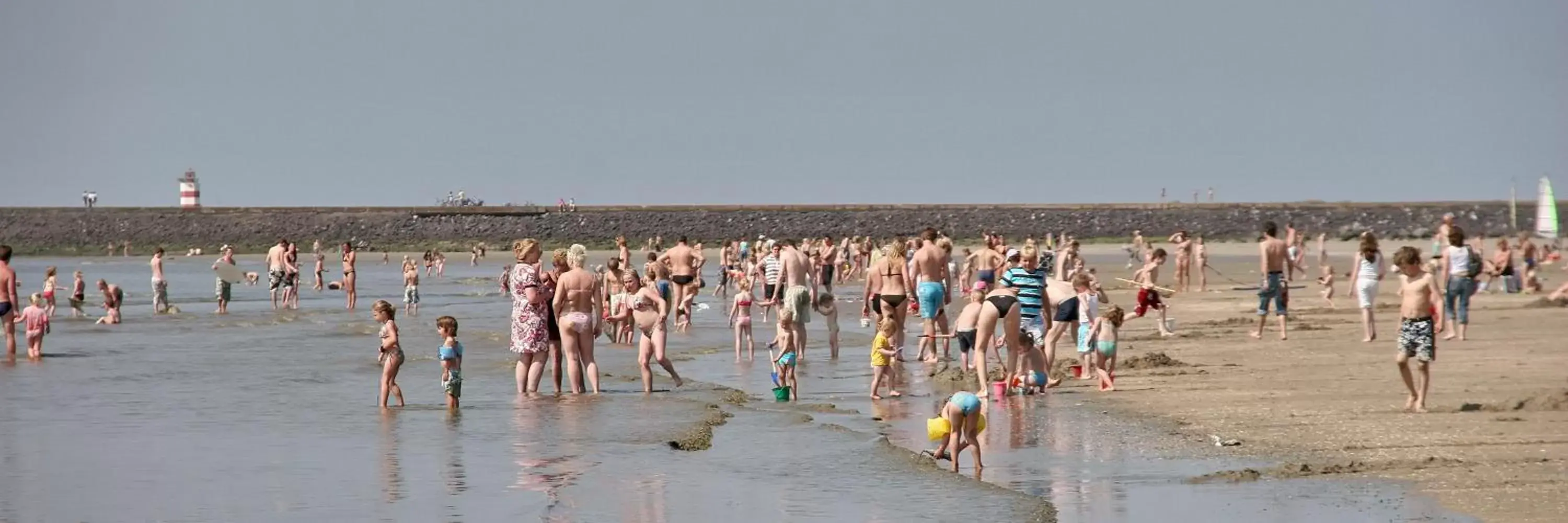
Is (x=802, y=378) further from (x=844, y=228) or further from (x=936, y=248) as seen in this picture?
(x=844, y=228)

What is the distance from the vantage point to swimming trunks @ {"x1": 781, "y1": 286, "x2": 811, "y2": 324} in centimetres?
1559

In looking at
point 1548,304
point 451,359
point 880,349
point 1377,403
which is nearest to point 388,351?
point 451,359

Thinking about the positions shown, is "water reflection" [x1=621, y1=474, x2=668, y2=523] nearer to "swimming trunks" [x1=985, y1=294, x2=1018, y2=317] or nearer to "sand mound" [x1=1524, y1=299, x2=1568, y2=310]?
"swimming trunks" [x1=985, y1=294, x2=1018, y2=317]

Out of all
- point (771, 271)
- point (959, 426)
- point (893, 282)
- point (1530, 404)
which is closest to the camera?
point (959, 426)

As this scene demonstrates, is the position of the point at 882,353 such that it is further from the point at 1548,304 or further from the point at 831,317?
the point at 1548,304

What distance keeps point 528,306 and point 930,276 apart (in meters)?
4.19

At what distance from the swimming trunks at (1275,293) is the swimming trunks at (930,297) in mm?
3956

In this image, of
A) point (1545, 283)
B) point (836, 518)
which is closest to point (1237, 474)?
point (836, 518)

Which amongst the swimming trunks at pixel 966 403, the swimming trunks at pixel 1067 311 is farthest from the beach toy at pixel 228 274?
the swimming trunks at pixel 966 403

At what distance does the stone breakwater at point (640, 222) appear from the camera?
79250 millimetres

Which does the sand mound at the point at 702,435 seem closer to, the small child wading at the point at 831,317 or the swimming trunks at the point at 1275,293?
the small child wading at the point at 831,317

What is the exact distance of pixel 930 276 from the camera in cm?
1631

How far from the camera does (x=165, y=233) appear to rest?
84688mm

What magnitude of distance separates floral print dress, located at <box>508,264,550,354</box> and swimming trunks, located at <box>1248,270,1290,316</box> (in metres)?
8.05
